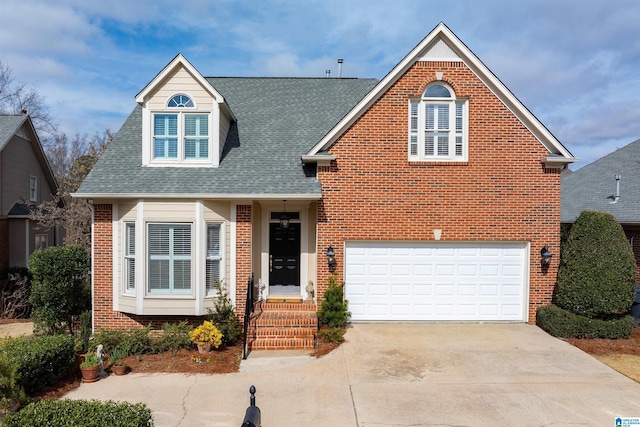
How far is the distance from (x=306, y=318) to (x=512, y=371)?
505 cm

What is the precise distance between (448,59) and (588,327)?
27.0 feet

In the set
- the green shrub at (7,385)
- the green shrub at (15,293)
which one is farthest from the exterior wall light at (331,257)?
the green shrub at (15,293)

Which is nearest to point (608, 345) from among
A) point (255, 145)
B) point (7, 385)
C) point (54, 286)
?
point (255, 145)

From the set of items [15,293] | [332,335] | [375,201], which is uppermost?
[375,201]

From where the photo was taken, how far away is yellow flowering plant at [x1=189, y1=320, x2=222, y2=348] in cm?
963

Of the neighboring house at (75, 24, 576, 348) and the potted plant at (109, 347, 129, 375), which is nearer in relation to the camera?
the potted plant at (109, 347, 129, 375)

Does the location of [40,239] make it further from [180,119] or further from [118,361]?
[118,361]

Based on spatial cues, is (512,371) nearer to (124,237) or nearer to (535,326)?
(535,326)

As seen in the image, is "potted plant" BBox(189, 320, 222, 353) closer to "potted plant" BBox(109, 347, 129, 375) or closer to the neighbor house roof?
"potted plant" BBox(109, 347, 129, 375)

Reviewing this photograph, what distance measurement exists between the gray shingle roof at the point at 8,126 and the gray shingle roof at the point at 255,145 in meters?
8.58

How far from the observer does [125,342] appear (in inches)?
384

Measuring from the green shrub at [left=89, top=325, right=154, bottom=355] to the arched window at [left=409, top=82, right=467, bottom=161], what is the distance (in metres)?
8.68

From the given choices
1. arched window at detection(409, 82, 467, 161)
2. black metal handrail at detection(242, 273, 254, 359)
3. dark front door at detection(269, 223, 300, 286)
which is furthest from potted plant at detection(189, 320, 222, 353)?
arched window at detection(409, 82, 467, 161)

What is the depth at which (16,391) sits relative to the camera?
6699 millimetres
